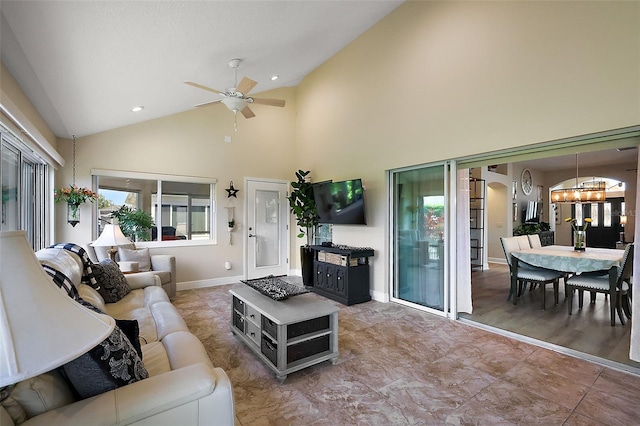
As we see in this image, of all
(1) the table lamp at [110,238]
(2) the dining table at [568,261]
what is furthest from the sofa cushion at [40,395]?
(2) the dining table at [568,261]

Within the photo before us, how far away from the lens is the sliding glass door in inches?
157

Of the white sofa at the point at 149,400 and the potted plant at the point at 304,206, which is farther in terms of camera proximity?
the potted plant at the point at 304,206

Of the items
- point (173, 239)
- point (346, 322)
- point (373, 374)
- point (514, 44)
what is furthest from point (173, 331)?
point (514, 44)

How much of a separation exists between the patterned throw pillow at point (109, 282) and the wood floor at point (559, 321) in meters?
3.95

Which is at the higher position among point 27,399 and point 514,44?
point 514,44

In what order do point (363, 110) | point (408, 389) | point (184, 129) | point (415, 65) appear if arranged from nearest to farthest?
point (408, 389) → point (415, 65) → point (363, 110) → point (184, 129)

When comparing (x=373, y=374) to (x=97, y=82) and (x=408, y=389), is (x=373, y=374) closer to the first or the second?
(x=408, y=389)

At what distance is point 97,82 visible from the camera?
2904 mm

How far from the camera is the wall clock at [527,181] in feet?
27.7

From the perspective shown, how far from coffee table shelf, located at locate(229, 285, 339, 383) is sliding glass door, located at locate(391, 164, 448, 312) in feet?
6.52

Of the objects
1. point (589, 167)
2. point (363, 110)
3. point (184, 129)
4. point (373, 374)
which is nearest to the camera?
point (373, 374)

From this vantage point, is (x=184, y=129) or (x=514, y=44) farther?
(x=184, y=129)

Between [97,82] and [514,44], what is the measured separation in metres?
4.12

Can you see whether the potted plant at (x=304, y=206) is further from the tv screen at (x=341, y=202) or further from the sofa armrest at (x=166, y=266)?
the sofa armrest at (x=166, y=266)
